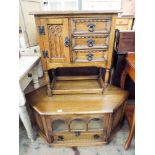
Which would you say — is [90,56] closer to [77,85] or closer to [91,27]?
[91,27]

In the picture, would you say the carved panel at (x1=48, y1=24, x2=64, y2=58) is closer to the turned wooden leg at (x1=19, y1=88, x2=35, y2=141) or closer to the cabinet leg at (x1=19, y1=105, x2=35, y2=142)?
the turned wooden leg at (x1=19, y1=88, x2=35, y2=141)

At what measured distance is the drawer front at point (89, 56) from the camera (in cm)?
113

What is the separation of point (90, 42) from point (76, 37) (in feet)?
0.36

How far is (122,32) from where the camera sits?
131 centimetres

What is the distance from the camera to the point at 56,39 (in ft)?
3.52

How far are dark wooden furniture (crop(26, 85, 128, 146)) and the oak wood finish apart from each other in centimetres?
34

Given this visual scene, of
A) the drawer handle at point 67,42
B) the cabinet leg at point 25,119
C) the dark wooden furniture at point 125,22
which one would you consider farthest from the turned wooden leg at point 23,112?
the dark wooden furniture at point 125,22

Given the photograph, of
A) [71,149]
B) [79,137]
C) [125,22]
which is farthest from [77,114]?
[125,22]

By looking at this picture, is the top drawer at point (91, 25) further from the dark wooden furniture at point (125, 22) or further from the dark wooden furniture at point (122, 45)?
the dark wooden furniture at point (125, 22)

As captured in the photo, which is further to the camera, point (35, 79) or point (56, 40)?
point (35, 79)

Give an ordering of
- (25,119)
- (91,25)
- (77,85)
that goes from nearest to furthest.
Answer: (91,25), (25,119), (77,85)

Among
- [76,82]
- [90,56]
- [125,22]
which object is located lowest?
[76,82]

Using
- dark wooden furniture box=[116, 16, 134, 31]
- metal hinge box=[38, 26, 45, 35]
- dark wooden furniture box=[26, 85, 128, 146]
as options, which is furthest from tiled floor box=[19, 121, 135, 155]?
dark wooden furniture box=[116, 16, 134, 31]
